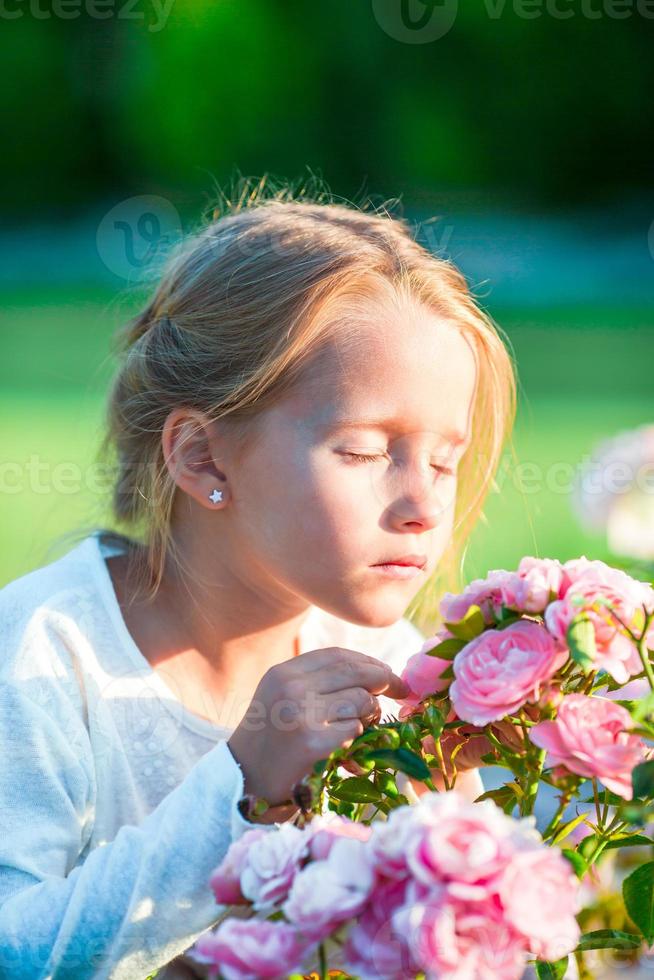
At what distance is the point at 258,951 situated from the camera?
681 millimetres

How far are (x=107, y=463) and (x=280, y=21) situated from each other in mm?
8977

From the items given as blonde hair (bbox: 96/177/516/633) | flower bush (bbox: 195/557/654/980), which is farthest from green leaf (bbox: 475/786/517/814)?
blonde hair (bbox: 96/177/516/633)

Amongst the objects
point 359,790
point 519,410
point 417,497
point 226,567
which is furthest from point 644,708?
point 519,410

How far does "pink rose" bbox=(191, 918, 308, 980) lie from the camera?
2.23ft

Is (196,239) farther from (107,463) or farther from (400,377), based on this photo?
(400,377)

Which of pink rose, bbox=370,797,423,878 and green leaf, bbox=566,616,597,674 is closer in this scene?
pink rose, bbox=370,797,423,878

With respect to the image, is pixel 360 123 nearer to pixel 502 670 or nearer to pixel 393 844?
pixel 502 670

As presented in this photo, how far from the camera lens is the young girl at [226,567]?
1030 millimetres

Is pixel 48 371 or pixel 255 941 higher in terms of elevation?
pixel 48 371

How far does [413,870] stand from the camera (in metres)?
0.65

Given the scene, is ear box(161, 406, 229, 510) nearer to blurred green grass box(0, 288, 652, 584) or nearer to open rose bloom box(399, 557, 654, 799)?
open rose bloom box(399, 557, 654, 799)

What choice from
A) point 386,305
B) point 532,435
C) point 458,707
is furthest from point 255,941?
point 532,435

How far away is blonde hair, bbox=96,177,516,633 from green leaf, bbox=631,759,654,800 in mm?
692

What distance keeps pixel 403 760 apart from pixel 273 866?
0.13m
